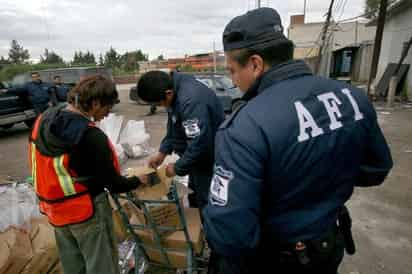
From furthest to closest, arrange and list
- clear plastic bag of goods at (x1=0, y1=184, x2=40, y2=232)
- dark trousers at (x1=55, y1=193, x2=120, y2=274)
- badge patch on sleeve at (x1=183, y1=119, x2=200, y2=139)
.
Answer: clear plastic bag of goods at (x1=0, y1=184, x2=40, y2=232) → badge patch on sleeve at (x1=183, y1=119, x2=200, y2=139) → dark trousers at (x1=55, y1=193, x2=120, y2=274)

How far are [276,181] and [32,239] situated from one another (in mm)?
2179

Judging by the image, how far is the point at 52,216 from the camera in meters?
1.44

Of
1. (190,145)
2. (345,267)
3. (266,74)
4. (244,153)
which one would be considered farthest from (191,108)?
(345,267)

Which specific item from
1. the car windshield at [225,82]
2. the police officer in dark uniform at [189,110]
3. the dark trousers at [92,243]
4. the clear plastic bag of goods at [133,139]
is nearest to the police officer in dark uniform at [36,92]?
the clear plastic bag of goods at [133,139]

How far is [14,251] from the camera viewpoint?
1856 mm

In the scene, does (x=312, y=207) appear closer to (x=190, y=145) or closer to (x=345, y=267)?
(x=190, y=145)

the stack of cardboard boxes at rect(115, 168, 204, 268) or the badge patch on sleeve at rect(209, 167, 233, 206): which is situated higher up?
the badge patch on sleeve at rect(209, 167, 233, 206)

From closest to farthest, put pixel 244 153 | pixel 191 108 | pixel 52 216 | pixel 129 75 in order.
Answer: pixel 244 153
pixel 52 216
pixel 191 108
pixel 129 75

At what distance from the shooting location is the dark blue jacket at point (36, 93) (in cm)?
686

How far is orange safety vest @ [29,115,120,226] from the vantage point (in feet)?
4.24

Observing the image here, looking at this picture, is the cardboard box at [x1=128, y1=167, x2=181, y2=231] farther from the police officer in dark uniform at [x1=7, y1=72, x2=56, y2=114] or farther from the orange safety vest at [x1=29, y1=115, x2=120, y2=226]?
the police officer in dark uniform at [x1=7, y1=72, x2=56, y2=114]

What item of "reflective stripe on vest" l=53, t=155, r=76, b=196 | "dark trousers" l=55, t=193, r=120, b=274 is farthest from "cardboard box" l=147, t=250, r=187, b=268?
"reflective stripe on vest" l=53, t=155, r=76, b=196

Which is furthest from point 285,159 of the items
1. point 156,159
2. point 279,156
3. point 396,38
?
point 396,38

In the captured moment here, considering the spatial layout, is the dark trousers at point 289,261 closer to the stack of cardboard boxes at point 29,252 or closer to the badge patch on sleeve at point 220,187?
the badge patch on sleeve at point 220,187
